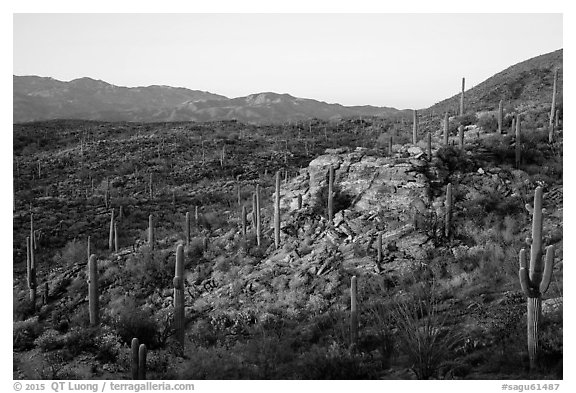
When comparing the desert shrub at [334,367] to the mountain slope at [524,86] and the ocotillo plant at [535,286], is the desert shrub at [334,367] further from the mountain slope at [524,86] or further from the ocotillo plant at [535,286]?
the mountain slope at [524,86]

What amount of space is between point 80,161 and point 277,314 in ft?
111

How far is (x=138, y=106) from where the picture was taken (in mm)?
168000

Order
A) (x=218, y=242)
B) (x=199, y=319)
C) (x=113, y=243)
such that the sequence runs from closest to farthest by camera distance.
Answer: (x=199, y=319) < (x=218, y=242) < (x=113, y=243)

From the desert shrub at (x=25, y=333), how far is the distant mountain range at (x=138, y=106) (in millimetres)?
100625

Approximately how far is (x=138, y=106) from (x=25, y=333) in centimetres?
16473

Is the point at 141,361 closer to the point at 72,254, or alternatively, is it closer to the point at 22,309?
the point at 22,309

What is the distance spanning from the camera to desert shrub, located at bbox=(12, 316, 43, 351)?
42.8 ft

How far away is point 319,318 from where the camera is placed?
12180mm

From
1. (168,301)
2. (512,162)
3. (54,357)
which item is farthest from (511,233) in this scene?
(54,357)

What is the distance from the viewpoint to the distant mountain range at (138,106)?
420 feet

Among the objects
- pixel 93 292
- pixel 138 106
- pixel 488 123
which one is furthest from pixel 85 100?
pixel 93 292

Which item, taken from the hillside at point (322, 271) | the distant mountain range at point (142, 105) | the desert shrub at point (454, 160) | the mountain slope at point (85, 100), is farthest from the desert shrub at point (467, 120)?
the mountain slope at point (85, 100)

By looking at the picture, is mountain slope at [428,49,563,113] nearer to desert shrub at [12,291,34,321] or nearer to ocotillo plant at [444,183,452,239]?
ocotillo plant at [444,183,452,239]
